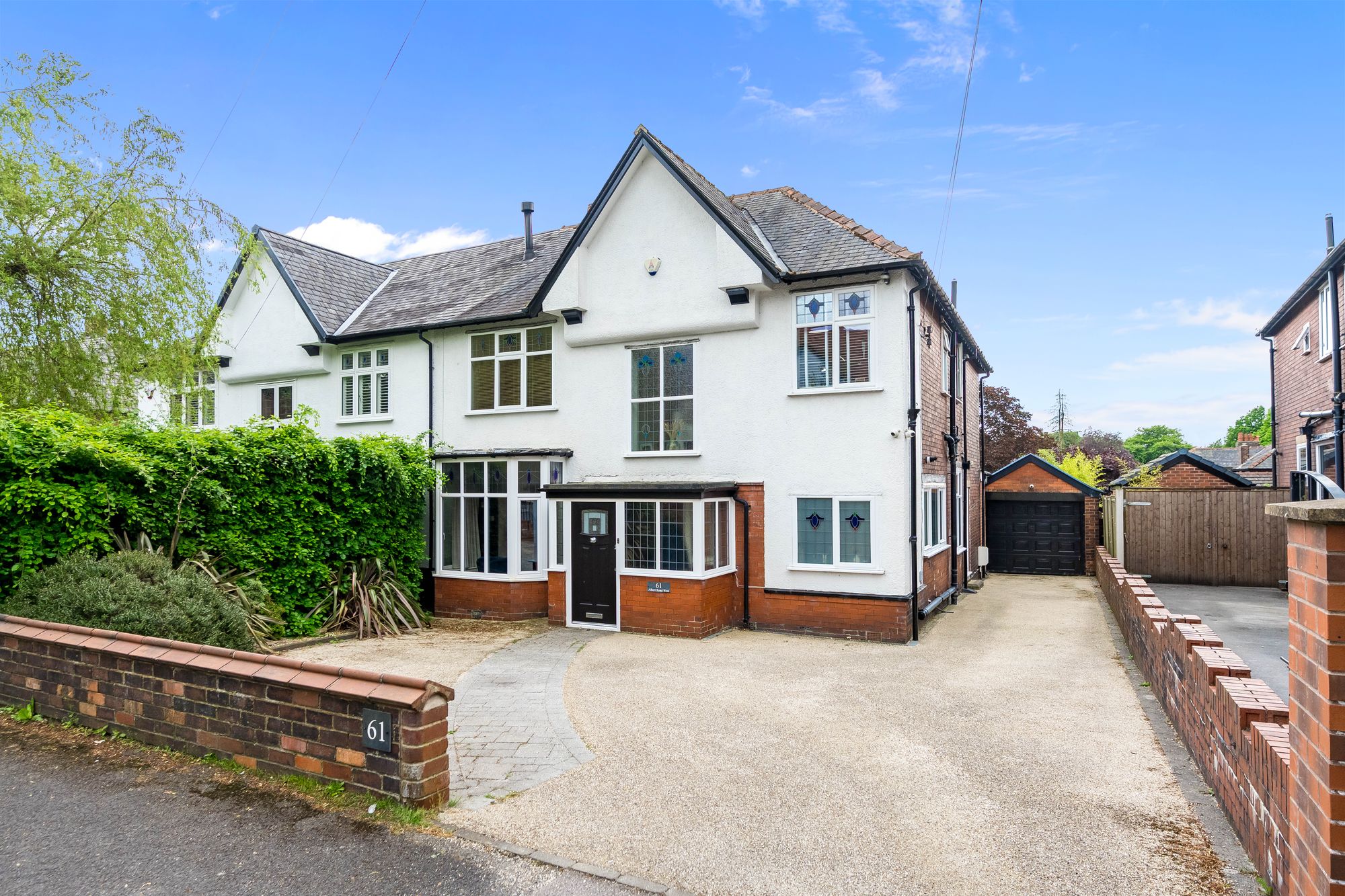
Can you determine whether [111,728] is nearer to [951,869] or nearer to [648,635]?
[951,869]

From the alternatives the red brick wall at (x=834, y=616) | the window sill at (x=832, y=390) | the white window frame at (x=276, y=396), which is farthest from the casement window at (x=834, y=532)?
the white window frame at (x=276, y=396)

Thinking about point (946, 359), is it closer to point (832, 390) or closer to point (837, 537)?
point (832, 390)

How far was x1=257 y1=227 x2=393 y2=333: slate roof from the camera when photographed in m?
17.6

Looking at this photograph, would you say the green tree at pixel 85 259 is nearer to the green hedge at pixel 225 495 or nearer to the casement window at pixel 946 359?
the green hedge at pixel 225 495

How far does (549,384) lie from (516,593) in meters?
3.94

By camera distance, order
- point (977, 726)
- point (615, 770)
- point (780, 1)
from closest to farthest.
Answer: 1. point (615, 770)
2. point (977, 726)
3. point (780, 1)

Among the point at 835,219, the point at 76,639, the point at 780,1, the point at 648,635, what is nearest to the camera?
the point at 76,639

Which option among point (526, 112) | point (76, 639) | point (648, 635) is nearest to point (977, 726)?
point (648, 635)

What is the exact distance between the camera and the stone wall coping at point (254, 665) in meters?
4.92

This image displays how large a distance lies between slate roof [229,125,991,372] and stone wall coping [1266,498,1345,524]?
9.09 meters

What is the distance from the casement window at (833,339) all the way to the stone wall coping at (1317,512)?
30.2 ft

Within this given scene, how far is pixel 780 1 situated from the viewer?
9867 mm

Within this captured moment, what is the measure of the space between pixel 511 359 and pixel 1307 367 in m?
17.5

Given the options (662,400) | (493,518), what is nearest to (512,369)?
(493,518)
